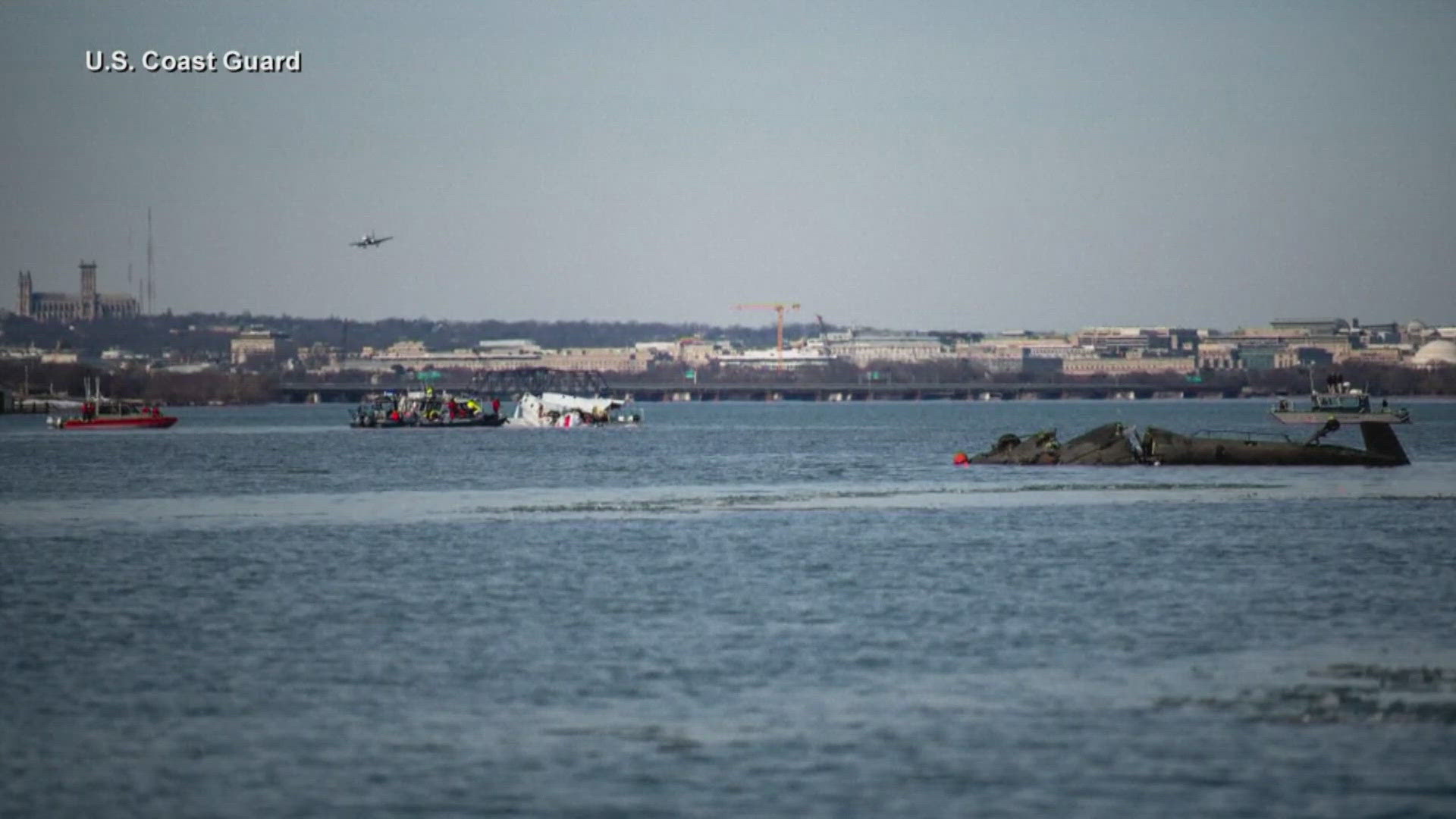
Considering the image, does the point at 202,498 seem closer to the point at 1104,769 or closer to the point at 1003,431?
the point at 1104,769

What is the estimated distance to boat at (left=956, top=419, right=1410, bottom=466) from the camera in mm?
87125

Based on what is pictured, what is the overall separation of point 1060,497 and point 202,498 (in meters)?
28.6

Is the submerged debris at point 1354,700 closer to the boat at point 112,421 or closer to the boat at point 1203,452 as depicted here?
the boat at point 1203,452

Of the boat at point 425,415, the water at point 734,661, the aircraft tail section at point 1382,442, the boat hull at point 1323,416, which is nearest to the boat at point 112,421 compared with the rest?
the boat at point 425,415

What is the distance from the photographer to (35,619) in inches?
1346

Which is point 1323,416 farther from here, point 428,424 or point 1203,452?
point 1203,452

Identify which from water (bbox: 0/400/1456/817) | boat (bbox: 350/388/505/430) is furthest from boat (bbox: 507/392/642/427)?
water (bbox: 0/400/1456/817)

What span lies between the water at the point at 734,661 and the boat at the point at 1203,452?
2389 cm

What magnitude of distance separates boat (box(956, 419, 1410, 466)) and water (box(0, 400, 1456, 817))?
2389cm

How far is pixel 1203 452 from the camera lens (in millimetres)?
87438

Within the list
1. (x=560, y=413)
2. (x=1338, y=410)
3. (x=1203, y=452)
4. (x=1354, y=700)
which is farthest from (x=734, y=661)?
(x=560, y=413)

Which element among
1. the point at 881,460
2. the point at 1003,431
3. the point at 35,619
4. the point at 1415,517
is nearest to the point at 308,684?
the point at 35,619

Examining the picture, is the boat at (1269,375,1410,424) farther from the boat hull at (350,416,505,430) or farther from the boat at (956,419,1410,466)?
the boat hull at (350,416,505,430)

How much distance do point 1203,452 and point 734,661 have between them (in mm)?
62242
